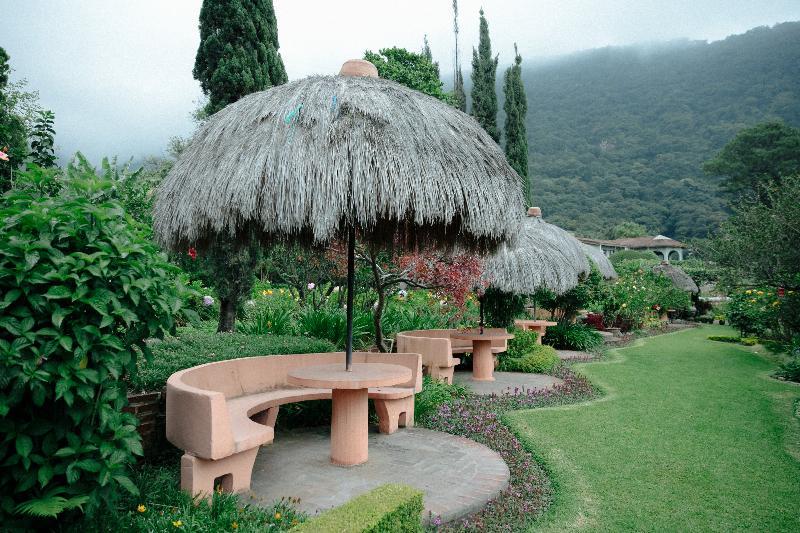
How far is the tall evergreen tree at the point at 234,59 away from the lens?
8.61 metres

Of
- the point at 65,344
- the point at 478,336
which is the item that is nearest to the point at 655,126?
the point at 478,336

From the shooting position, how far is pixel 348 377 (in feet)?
14.6

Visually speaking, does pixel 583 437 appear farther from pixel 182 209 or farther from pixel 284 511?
pixel 182 209

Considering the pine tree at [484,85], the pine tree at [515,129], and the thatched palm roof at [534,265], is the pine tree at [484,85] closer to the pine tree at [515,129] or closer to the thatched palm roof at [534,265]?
the pine tree at [515,129]

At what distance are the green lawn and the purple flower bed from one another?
0.14 meters

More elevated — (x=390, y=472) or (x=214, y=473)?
(x=214, y=473)

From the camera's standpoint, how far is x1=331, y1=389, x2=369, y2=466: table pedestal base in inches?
184

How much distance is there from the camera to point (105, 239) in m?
2.89

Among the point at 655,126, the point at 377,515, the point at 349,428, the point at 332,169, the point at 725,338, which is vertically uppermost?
the point at 655,126

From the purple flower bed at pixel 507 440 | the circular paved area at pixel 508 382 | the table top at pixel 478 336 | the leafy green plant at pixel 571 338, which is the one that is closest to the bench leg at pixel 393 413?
the purple flower bed at pixel 507 440

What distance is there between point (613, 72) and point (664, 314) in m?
88.1

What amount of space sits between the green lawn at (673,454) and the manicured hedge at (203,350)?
9.04 feet

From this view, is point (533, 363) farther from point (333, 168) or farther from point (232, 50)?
point (232, 50)

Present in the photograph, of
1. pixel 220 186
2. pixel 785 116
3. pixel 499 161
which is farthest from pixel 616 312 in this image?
pixel 785 116
